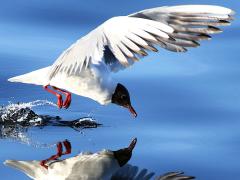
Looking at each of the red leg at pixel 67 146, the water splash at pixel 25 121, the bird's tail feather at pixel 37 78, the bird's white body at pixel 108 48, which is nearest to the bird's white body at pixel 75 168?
the red leg at pixel 67 146

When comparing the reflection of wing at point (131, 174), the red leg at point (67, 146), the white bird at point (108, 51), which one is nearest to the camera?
the reflection of wing at point (131, 174)

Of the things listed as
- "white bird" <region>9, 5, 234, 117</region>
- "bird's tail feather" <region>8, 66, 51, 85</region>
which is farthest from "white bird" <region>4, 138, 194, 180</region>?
"bird's tail feather" <region>8, 66, 51, 85</region>

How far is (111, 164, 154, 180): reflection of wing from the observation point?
8.02 metres

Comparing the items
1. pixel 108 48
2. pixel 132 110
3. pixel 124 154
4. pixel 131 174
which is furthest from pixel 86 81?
pixel 131 174

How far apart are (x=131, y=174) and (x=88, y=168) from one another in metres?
0.31

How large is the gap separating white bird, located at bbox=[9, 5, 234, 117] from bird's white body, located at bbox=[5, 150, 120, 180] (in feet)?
2.11

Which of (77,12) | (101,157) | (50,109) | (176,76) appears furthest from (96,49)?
(77,12)

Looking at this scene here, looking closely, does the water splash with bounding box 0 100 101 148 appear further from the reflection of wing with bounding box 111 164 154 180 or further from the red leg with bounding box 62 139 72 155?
the reflection of wing with bounding box 111 164 154 180

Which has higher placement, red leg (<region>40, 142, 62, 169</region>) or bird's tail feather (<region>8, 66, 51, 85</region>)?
bird's tail feather (<region>8, 66, 51, 85</region>)

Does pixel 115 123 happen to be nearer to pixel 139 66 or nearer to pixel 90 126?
pixel 90 126

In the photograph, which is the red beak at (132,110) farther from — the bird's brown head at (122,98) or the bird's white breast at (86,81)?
the bird's white breast at (86,81)

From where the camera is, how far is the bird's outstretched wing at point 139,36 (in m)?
8.20

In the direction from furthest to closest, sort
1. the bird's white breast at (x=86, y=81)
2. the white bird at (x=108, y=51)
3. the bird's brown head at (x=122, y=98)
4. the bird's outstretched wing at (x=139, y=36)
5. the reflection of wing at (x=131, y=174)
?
1. the bird's brown head at (x=122, y=98)
2. the bird's white breast at (x=86, y=81)
3. the white bird at (x=108, y=51)
4. the bird's outstretched wing at (x=139, y=36)
5. the reflection of wing at (x=131, y=174)

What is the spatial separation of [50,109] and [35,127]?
58 centimetres
